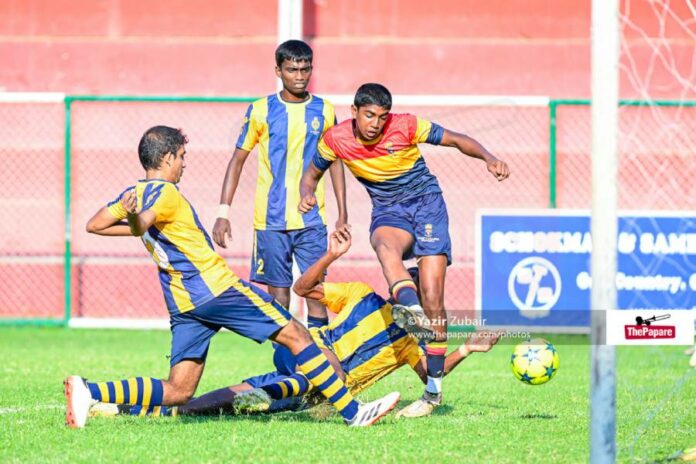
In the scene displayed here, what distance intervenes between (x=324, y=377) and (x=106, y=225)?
1437 millimetres

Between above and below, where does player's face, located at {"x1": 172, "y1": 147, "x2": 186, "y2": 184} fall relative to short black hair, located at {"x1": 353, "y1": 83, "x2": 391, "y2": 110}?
below

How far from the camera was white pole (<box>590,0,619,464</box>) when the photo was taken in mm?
4535

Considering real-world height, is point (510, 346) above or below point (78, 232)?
below

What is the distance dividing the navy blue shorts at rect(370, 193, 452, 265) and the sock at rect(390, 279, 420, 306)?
1.48 ft

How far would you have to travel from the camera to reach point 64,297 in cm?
1334

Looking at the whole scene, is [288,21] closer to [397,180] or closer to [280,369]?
[397,180]

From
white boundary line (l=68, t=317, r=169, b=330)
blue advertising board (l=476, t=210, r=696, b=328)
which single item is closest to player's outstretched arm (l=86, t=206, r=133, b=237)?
blue advertising board (l=476, t=210, r=696, b=328)

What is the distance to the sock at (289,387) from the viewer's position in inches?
266

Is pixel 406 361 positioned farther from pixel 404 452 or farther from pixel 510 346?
pixel 510 346

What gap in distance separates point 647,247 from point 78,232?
651 cm

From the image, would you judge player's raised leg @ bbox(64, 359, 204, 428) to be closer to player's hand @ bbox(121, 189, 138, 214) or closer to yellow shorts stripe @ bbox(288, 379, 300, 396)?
yellow shorts stripe @ bbox(288, 379, 300, 396)

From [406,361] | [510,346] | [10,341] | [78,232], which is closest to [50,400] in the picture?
[406,361]

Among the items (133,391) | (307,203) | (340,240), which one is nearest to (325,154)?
(307,203)

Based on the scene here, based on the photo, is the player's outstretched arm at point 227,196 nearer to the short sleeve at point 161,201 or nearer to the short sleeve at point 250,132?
the short sleeve at point 250,132
